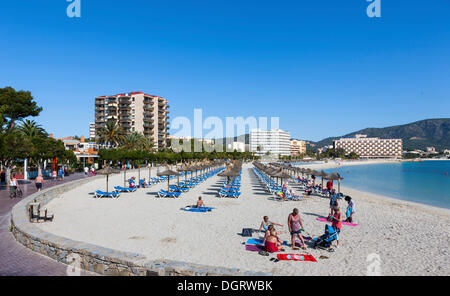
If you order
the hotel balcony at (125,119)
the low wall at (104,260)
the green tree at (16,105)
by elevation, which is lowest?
the low wall at (104,260)

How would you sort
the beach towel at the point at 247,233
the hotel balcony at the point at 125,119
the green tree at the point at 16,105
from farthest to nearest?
the hotel balcony at the point at 125,119 → the green tree at the point at 16,105 → the beach towel at the point at 247,233

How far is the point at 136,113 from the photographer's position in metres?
80.1

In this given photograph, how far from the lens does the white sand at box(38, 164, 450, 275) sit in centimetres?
707

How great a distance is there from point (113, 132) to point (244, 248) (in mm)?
49259

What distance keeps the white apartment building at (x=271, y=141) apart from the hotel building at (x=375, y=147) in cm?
4119

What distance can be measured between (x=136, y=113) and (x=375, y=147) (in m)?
173

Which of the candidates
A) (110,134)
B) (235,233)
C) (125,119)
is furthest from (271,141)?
(235,233)

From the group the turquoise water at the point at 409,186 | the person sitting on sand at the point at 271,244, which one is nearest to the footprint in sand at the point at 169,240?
the person sitting on sand at the point at 271,244

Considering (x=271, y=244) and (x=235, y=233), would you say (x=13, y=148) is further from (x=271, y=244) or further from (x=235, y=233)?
(x=271, y=244)

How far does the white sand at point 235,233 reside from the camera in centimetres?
707

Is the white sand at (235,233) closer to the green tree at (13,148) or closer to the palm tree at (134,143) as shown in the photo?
the green tree at (13,148)

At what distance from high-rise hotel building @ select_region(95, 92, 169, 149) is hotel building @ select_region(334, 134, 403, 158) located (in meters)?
147
